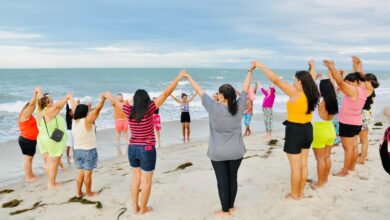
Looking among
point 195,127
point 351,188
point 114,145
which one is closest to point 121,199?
point 351,188

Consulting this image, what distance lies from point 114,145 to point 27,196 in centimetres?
559

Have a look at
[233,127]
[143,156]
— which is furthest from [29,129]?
[233,127]

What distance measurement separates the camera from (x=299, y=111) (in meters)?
4.73

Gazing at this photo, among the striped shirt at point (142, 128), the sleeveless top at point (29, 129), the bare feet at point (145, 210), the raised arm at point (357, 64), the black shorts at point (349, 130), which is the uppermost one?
the raised arm at point (357, 64)

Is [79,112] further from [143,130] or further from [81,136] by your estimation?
[143,130]

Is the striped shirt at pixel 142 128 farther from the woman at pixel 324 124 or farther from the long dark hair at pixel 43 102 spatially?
the long dark hair at pixel 43 102

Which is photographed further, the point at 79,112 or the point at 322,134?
the point at 79,112

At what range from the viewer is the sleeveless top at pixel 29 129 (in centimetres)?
724

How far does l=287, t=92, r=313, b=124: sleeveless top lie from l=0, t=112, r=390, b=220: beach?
1322 mm

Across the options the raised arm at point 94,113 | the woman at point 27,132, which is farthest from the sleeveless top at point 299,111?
the woman at point 27,132

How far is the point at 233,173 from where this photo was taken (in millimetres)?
4613

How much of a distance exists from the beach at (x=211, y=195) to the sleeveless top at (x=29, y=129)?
1108 mm

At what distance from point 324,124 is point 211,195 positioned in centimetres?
223

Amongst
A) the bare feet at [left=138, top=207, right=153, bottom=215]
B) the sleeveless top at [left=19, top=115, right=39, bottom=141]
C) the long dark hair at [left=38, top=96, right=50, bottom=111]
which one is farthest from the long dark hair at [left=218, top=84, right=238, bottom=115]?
the sleeveless top at [left=19, top=115, right=39, bottom=141]
